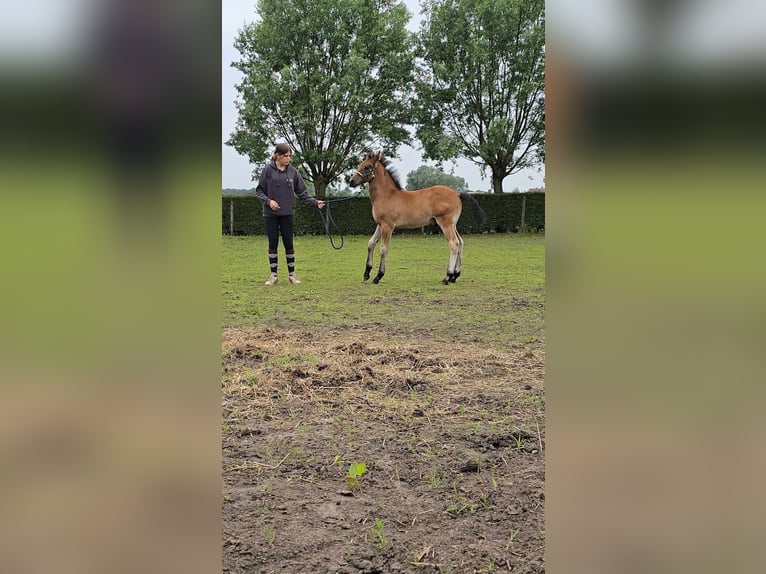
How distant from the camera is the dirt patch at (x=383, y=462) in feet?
6.20

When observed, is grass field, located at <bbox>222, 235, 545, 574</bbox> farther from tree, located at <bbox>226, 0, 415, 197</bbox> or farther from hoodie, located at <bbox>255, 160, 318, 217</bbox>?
tree, located at <bbox>226, 0, 415, 197</bbox>

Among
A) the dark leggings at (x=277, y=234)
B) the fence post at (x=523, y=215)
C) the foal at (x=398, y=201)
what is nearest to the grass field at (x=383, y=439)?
the dark leggings at (x=277, y=234)

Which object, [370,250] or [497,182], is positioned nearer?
[370,250]

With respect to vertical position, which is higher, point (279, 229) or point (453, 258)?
point (279, 229)

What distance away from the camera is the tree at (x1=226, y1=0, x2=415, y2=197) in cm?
2668

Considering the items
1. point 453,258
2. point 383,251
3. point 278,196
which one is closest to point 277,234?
point 278,196

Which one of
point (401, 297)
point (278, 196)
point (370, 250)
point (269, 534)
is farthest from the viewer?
point (370, 250)

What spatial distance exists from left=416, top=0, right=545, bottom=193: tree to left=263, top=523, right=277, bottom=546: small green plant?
2530cm

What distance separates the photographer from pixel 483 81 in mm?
27078

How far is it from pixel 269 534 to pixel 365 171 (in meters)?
8.13
